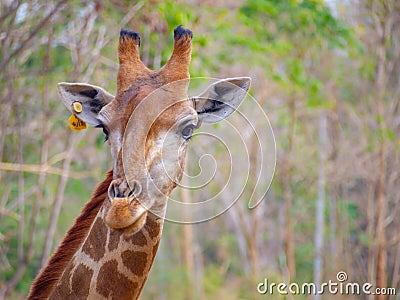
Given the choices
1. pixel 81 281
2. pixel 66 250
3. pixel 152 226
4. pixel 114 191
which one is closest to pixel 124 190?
pixel 114 191

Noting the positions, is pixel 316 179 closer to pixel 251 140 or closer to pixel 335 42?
pixel 251 140

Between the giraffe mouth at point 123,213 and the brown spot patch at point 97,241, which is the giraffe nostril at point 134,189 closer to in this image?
the giraffe mouth at point 123,213

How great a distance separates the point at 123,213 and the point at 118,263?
0.78m

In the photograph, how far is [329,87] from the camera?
65.0 ft

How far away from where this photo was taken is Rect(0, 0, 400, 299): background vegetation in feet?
36.2

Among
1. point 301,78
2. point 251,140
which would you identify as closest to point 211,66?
point 301,78

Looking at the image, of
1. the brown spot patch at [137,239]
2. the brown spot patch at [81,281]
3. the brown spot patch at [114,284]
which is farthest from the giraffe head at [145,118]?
the brown spot patch at [81,281]

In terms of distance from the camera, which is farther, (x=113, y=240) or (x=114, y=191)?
(x=113, y=240)

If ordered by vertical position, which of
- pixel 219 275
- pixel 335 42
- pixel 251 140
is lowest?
pixel 219 275

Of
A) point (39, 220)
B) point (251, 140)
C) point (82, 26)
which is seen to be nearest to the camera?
point (82, 26)

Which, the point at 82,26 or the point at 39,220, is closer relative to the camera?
the point at 82,26

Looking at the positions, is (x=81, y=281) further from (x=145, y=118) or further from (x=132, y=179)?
(x=145, y=118)

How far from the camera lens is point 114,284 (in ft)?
16.2

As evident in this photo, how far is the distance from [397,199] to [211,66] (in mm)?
4210
